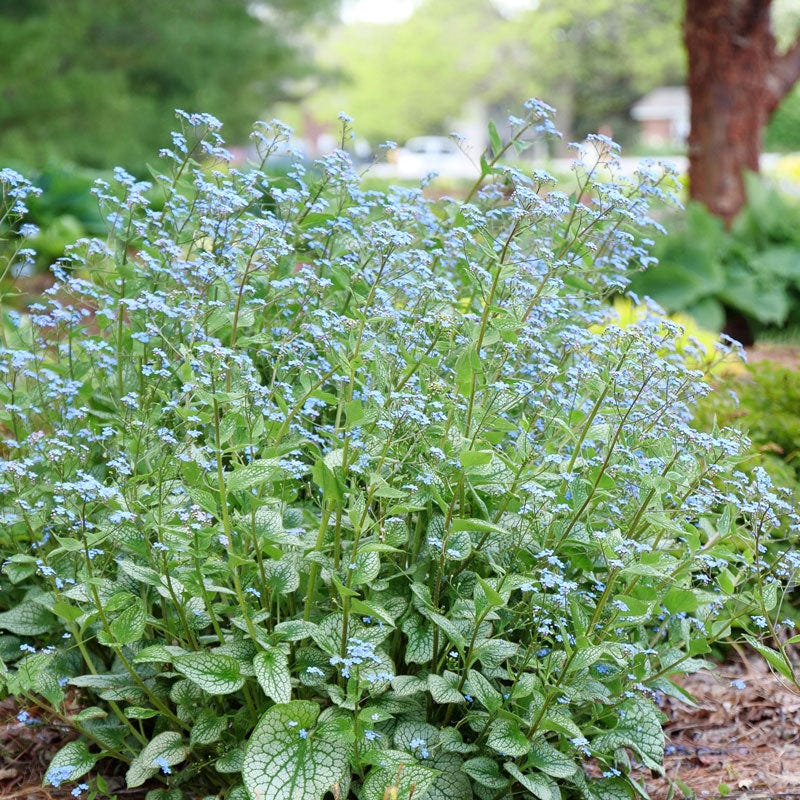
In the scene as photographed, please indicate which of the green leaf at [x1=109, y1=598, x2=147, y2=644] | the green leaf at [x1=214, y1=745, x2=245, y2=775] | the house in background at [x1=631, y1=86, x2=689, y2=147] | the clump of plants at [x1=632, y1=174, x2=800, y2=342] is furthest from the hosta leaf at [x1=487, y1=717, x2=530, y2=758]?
the house in background at [x1=631, y1=86, x2=689, y2=147]

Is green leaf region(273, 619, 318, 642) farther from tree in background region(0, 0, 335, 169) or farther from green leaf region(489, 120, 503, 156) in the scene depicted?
tree in background region(0, 0, 335, 169)

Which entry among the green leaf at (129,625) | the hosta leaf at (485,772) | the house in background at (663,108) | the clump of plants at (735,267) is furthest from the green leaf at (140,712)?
the house in background at (663,108)

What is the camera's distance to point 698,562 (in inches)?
83.4

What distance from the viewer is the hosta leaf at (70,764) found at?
2068 mm

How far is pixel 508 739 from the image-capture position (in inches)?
77.9

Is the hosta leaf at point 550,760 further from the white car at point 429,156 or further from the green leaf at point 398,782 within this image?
the white car at point 429,156

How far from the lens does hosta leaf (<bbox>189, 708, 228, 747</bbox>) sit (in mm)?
2039

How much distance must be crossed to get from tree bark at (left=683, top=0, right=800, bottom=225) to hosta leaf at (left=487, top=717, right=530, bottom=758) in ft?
22.2

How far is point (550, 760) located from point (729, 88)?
269 inches

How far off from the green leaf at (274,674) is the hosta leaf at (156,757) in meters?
0.32

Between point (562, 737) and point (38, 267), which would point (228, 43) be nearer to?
point (38, 267)

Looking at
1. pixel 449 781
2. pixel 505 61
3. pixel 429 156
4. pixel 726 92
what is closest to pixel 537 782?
pixel 449 781

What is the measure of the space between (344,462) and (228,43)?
14200mm

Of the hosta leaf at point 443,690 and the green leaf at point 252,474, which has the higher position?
the green leaf at point 252,474
